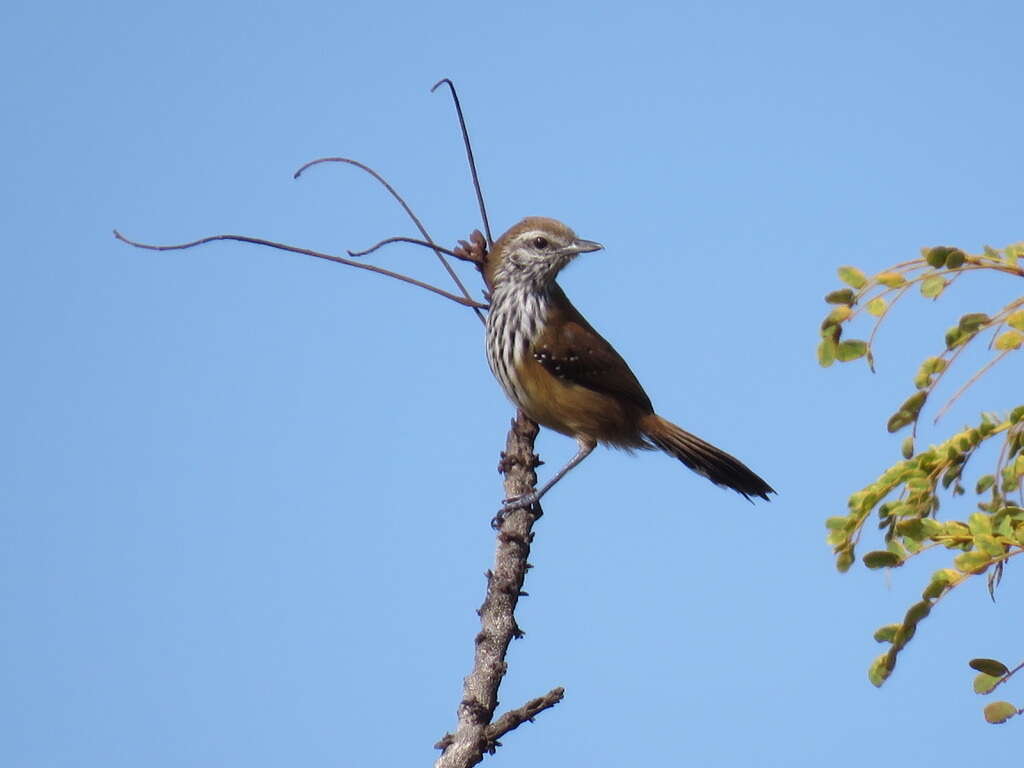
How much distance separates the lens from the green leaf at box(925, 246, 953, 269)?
9.90 ft

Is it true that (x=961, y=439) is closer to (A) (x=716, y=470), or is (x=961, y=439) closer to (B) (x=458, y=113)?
(B) (x=458, y=113)

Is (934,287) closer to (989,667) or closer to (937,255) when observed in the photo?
(937,255)

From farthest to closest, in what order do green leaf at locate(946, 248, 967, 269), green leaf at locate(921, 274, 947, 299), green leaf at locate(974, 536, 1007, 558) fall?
green leaf at locate(921, 274, 947, 299) < green leaf at locate(946, 248, 967, 269) < green leaf at locate(974, 536, 1007, 558)

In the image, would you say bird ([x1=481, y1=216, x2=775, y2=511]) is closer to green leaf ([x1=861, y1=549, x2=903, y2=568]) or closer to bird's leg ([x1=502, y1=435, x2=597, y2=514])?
bird's leg ([x1=502, y1=435, x2=597, y2=514])

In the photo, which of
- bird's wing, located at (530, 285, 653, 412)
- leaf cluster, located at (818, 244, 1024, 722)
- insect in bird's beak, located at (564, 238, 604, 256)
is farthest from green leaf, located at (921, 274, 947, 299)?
insect in bird's beak, located at (564, 238, 604, 256)

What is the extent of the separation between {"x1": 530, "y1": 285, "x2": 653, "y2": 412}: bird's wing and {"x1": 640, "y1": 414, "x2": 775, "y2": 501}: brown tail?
0.13 meters

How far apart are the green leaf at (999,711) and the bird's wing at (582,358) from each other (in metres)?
3.56

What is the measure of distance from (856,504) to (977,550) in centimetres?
39

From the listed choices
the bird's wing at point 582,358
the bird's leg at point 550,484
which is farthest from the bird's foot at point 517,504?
the bird's wing at point 582,358

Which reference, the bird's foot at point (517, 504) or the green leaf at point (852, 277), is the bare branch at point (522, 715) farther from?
the green leaf at point (852, 277)

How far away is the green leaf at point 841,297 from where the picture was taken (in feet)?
10.6

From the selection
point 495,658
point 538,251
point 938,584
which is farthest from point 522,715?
point 538,251

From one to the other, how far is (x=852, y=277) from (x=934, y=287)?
215 millimetres

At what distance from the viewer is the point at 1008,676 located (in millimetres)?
2908
